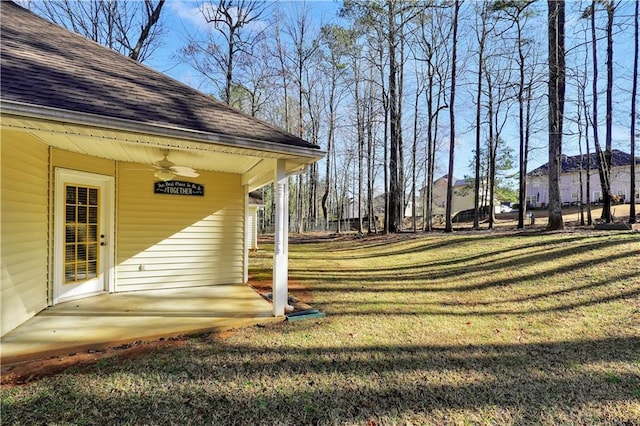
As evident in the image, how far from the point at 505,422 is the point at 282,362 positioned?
1.87 meters

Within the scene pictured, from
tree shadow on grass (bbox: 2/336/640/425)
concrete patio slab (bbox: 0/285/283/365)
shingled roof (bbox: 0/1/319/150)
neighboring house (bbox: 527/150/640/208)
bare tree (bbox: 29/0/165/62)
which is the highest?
bare tree (bbox: 29/0/165/62)

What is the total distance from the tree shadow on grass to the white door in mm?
2494

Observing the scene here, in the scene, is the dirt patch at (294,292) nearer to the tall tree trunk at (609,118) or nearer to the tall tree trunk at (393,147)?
the tall tree trunk at (393,147)

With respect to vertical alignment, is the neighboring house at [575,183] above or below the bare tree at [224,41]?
below

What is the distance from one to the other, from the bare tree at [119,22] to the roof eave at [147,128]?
1103 centimetres

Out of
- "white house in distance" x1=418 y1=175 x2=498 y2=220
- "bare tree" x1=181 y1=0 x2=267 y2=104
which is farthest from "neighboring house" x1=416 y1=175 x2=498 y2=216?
"bare tree" x1=181 y1=0 x2=267 y2=104

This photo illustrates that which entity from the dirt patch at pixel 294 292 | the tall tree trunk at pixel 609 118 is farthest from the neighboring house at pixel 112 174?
the tall tree trunk at pixel 609 118

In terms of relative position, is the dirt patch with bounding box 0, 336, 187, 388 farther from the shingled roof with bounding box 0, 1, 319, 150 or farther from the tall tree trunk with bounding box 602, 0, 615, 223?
the tall tree trunk with bounding box 602, 0, 615, 223

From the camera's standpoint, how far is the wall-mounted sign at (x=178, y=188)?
538 centimetres

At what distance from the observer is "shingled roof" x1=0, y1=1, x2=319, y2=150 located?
9.34ft

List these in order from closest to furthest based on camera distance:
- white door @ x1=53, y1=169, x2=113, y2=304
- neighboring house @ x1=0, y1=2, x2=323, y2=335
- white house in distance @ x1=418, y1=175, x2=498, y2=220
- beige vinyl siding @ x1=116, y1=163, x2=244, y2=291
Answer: neighboring house @ x1=0, y1=2, x2=323, y2=335
white door @ x1=53, y1=169, x2=113, y2=304
beige vinyl siding @ x1=116, y1=163, x2=244, y2=291
white house in distance @ x1=418, y1=175, x2=498, y2=220

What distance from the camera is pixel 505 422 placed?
2.21 metres

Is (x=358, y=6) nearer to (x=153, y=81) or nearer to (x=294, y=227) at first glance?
(x=153, y=81)

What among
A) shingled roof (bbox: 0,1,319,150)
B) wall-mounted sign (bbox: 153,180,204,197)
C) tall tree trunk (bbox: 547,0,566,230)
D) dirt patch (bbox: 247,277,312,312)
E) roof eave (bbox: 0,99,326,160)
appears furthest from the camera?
tall tree trunk (bbox: 547,0,566,230)
